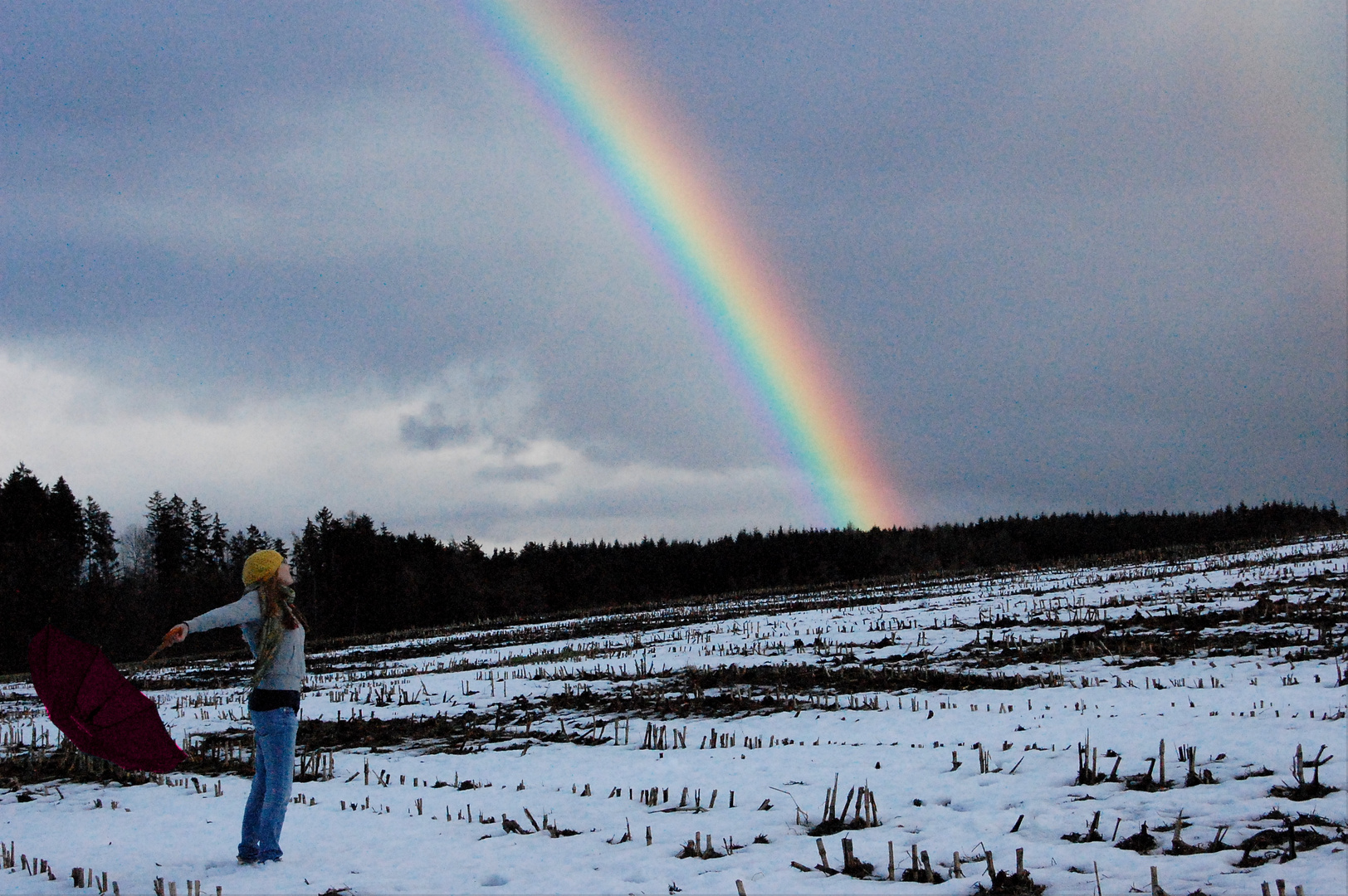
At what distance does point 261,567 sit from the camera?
7449 mm

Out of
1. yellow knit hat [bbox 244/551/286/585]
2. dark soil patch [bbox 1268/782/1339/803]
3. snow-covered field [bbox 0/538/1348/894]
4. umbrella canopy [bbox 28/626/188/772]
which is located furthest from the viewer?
dark soil patch [bbox 1268/782/1339/803]

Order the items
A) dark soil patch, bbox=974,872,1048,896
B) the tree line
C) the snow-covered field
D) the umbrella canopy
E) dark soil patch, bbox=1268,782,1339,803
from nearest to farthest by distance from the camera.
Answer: dark soil patch, bbox=974,872,1048,896
the snow-covered field
the umbrella canopy
dark soil patch, bbox=1268,782,1339,803
the tree line

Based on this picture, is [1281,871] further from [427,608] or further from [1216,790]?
[427,608]

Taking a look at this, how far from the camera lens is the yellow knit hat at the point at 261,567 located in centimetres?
740

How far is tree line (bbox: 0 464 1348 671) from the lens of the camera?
6600cm

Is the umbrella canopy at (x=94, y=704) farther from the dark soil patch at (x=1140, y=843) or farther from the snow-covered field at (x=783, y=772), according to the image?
the dark soil patch at (x=1140, y=843)

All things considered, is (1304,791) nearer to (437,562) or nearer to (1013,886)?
(1013,886)

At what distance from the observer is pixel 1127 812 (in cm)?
824

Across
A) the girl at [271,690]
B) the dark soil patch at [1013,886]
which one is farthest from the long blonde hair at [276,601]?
the dark soil patch at [1013,886]

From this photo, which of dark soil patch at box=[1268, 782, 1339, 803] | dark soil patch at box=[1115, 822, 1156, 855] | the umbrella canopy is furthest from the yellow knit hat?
dark soil patch at box=[1268, 782, 1339, 803]

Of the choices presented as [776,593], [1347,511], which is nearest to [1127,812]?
[776,593]

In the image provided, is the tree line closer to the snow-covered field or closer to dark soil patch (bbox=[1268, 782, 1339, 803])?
the snow-covered field

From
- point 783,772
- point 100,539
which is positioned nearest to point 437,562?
point 100,539

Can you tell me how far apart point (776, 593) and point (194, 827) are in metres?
54.5
